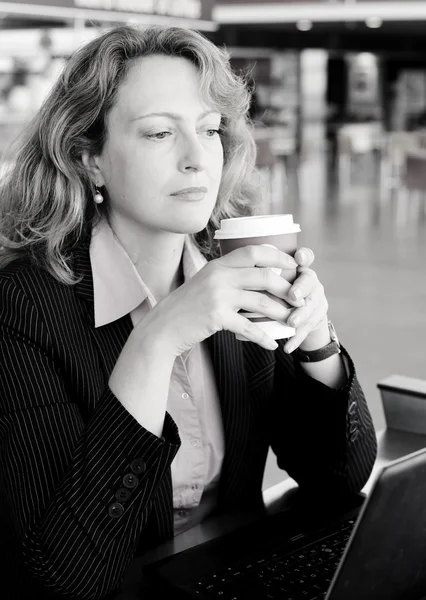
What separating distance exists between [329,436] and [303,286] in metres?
0.45

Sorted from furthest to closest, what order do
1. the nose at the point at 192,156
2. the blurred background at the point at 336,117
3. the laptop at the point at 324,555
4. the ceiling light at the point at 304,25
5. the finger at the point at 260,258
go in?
the ceiling light at the point at 304,25 → the blurred background at the point at 336,117 → the nose at the point at 192,156 → the finger at the point at 260,258 → the laptop at the point at 324,555

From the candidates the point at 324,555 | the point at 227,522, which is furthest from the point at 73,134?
the point at 324,555

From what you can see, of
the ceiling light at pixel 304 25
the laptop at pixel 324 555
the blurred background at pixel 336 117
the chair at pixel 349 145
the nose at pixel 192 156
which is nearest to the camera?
the laptop at pixel 324 555

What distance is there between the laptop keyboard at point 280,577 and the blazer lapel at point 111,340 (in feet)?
0.73

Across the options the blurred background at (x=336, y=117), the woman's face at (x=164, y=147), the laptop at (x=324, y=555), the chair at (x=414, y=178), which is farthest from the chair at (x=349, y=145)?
the laptop at (x=324, y=555)

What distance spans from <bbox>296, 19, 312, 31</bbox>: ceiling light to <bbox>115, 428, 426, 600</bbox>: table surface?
16.4 meters

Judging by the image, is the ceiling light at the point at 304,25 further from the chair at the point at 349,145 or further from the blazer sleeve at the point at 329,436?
the blazer sleeve at the point at 329,436

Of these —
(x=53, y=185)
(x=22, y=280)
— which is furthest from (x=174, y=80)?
(x=22, y=280)

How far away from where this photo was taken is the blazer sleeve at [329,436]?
1379 mm

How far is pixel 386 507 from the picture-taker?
31.9 inches

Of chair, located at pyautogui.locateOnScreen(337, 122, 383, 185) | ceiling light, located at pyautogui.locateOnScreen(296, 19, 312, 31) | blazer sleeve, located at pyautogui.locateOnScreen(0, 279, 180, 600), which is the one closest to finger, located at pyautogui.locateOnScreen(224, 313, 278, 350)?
blazer sleeve, located at pyautogui.locateOnScreen(0, 279, 180, 600)

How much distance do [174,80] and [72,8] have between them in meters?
3.00

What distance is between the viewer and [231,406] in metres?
1.43

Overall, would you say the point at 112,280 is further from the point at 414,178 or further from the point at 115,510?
the point at 414,178
